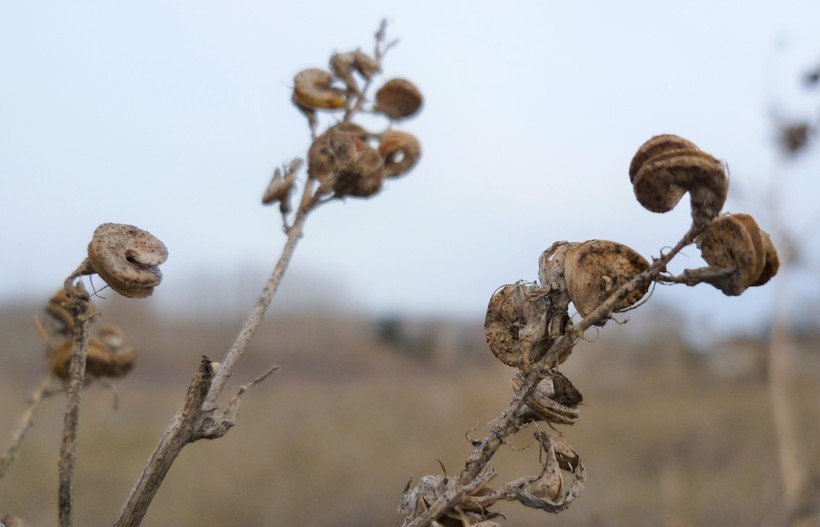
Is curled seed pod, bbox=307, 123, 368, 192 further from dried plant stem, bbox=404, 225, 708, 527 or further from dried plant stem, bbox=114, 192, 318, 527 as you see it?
dried plant stem, bbox=404, 225, 708, 527

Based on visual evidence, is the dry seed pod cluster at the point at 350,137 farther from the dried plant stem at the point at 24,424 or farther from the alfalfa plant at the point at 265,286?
the dried plant stem at the point at 24,424

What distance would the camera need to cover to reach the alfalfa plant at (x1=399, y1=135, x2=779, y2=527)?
85cm

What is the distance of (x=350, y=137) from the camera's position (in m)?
1.42

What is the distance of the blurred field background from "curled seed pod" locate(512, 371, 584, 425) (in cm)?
331

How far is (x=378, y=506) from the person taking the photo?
13.8m

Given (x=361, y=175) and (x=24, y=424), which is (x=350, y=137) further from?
(x=24, y=424)

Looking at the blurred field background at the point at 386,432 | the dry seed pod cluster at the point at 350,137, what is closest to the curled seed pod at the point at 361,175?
the dry seed pod cluster at the point at 350,137

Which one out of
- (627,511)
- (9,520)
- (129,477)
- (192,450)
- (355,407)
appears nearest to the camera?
(9,520)

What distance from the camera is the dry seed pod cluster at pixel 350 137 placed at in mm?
1385

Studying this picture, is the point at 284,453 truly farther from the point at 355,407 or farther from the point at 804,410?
the point at 804,410

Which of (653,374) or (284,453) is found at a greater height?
(653,374)

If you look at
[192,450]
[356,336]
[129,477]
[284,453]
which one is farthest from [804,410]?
[356,336]

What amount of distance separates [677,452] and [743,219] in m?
18.8

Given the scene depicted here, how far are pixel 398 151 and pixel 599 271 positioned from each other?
0.71 meters
